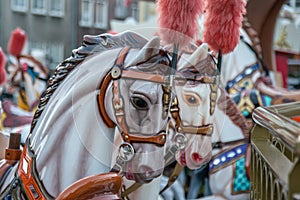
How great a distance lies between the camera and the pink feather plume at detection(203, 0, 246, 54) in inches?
76.5

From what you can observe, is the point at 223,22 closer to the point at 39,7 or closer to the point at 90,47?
the point at 90,47

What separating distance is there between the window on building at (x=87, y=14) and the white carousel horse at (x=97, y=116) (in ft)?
53.5

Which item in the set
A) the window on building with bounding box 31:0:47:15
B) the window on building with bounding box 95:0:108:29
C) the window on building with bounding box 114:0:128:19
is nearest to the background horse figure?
the window on building with bounding box 31:0:47:15

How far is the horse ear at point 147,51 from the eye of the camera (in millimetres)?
1673

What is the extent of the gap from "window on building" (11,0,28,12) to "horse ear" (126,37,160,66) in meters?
15.8

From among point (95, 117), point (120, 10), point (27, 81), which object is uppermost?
point (95, 117)

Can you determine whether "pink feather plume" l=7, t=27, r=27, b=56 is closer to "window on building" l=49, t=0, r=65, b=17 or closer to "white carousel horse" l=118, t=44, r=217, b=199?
"white carousel horse" l=118, t=44, r=217, b=199

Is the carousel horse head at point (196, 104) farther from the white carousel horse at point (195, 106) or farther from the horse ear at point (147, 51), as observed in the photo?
the horse ear at point (147, 51)

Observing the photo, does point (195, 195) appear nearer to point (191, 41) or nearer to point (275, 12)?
point (191, 41)

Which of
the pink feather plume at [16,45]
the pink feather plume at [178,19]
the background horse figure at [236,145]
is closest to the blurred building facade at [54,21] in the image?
the pink feather plume at [16,45]

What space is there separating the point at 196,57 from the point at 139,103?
2.13 feet

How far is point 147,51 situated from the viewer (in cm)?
168

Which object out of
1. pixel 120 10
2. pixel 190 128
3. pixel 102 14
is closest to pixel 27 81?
pixel 190 128

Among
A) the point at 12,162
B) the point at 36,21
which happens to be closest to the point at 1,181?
the point at 12,162
